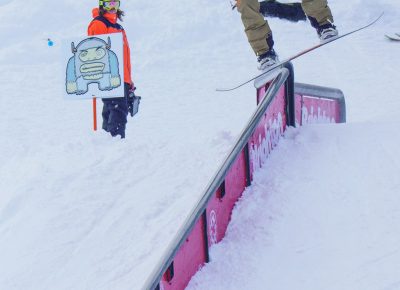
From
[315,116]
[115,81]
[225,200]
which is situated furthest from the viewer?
[115,81]

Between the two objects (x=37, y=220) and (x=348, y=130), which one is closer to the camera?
(x=37, y=220)

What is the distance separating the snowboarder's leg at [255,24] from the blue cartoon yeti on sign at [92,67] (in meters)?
1.35

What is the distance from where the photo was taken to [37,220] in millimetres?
4559

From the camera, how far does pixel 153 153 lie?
5.37 metres

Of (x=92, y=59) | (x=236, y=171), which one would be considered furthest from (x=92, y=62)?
(x=236, y=171)

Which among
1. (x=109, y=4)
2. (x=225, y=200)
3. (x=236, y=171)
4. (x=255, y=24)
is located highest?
(x=109, y=4)

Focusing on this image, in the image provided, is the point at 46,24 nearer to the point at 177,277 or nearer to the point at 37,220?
the point at 37,220

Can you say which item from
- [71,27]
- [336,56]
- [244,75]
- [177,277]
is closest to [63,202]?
[177,277]

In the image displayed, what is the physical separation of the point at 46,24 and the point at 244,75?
14.9ft

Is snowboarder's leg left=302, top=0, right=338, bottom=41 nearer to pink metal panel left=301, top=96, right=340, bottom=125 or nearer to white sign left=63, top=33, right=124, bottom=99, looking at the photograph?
pink metal panel left=301, top=96, right=340, bottom=125

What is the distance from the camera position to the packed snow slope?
390cm

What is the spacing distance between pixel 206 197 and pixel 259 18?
7.88 feet

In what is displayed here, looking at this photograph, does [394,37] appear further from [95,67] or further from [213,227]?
[213,227]

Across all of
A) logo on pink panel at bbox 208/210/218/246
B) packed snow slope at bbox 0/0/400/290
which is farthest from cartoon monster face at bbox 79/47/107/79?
logo on pink panel at bbox 208/210/218/246
